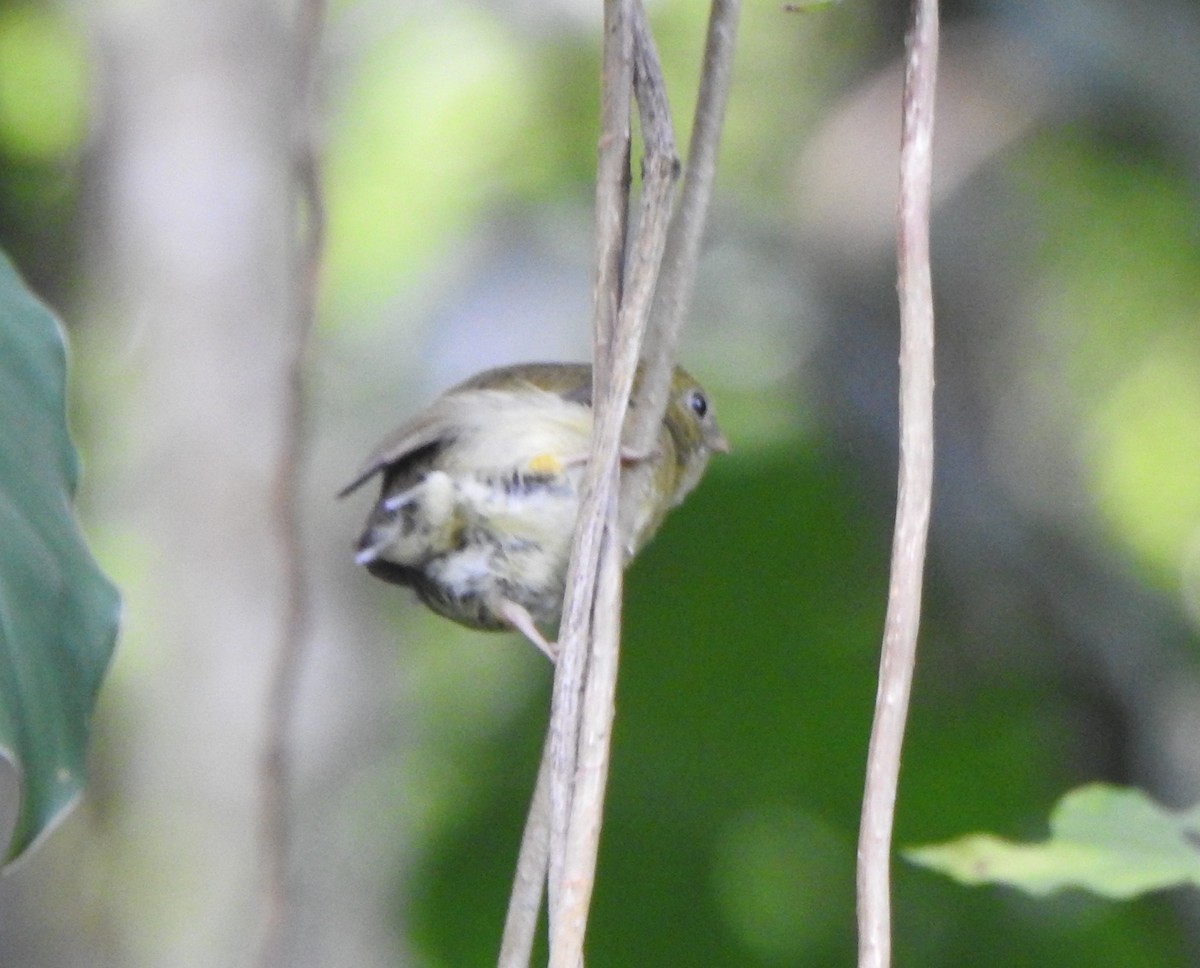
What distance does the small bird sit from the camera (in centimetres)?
189

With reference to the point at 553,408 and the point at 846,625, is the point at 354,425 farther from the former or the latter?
the point at 553,408

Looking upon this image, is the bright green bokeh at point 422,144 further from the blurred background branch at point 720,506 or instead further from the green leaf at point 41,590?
the green leaf at point 41,590

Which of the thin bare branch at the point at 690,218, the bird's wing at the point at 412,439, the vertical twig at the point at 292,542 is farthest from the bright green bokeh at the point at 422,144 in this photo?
the thin bare branch at the point at 690,218

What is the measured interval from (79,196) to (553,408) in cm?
169

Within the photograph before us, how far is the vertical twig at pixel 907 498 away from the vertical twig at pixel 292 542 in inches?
24.6

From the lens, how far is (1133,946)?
2.62 m

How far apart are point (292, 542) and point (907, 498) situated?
81cm

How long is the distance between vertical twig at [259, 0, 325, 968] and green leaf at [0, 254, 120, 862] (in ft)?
0.91

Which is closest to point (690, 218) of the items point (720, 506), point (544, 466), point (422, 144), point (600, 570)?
point (600, 570)

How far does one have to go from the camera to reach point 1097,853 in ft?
5.08

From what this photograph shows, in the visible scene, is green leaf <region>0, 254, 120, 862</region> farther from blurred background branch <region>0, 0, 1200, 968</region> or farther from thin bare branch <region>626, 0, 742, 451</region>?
blurred background branch <region>0, 0, 1200, 968</region>

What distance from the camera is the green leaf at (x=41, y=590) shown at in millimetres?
1230

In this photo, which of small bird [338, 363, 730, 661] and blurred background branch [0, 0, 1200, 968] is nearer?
small bird [338, 363, 730, 661]

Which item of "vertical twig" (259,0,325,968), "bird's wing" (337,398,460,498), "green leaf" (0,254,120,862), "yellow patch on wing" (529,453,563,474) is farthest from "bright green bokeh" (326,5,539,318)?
"green leaf" (0,254,120,862)
